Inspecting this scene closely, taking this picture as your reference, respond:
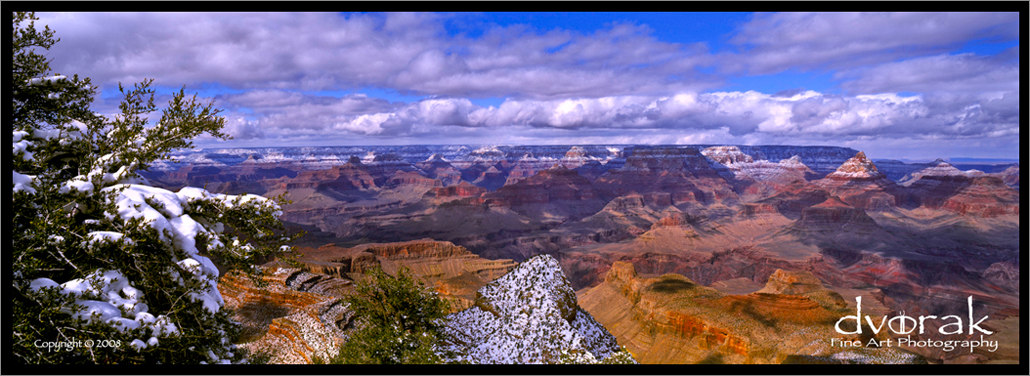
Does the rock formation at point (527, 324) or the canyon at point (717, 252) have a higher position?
the rock formation at point (527, 324)

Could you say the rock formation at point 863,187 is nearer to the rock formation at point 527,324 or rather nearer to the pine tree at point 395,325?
the rock formation at point 527,324

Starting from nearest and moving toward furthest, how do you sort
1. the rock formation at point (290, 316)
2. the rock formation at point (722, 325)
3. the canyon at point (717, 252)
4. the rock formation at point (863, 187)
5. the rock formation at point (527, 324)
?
the rock formation at point (527, 324)
the rock formation at point (290, 316)
the rock formation at point (722, 325)
the canyon at point (717, 252)
the rock formation at point (863, 187)

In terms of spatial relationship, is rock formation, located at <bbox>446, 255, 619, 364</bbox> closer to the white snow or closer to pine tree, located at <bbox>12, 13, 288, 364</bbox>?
pine tree, located at <bbox>12, 13, 288, 364</bbox>

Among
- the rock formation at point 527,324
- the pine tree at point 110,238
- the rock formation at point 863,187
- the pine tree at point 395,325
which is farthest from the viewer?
the rock formation at point 863,187

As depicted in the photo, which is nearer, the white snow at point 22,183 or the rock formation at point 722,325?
the white snow at point 22,183

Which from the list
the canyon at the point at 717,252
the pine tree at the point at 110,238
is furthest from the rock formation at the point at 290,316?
the pine tree at the point at 110,238

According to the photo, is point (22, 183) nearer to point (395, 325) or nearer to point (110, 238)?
point (110, 238)

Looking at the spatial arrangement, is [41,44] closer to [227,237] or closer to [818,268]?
[227,237]
